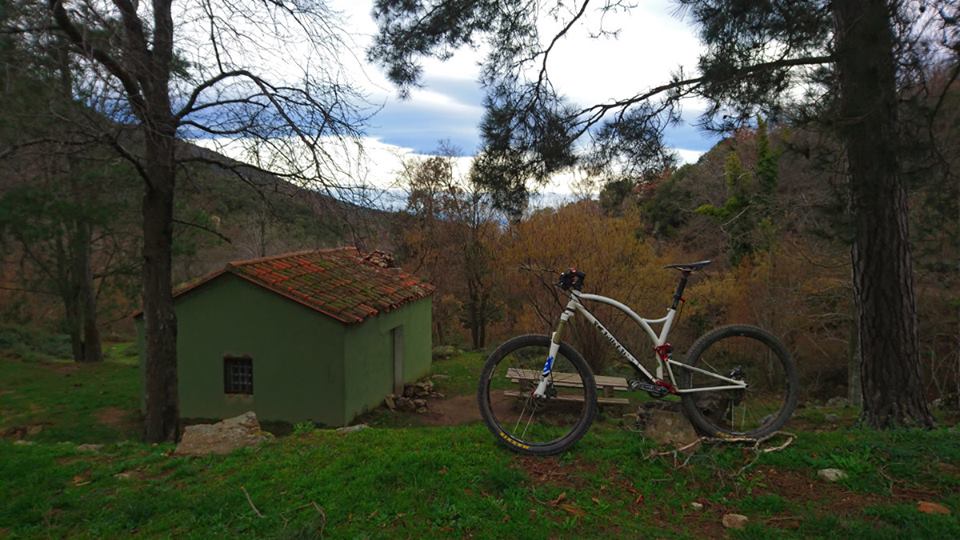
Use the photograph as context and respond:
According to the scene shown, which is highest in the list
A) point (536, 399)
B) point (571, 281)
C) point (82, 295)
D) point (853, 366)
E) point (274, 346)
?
point (571, 281)

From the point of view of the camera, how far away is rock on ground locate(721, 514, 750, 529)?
323 centimetres

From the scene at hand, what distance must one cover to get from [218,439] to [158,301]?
3869 mm

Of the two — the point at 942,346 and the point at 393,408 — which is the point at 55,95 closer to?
the point at 393,408

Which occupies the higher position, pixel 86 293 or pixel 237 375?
pixel 86 293

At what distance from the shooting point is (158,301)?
8.16 m

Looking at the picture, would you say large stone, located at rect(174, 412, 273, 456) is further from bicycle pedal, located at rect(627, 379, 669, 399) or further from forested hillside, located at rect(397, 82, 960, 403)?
bicycle pedal, located at rect(627, 379, 669, 399)

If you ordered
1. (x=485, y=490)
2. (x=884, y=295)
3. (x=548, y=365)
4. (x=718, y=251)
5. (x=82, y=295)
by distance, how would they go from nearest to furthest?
(x=485, y=490) → (x=548, y=365) → (x=884, y=295) → (x=82, y=295) → (x=718, y=251)

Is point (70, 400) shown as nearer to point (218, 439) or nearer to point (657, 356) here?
point (218, 439)

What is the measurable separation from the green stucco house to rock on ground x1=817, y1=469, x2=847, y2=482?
8.79 metres

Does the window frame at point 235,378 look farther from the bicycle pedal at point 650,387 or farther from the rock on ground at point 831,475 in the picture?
the rock on ground at point 831,475

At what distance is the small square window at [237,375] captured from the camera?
466 inches

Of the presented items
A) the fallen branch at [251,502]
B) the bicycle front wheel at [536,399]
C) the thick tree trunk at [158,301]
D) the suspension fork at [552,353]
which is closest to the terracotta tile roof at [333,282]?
the thick tree trunk at [158,301]

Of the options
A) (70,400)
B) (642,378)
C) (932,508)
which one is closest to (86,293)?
(70,400)

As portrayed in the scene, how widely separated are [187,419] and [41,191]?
634 cm
